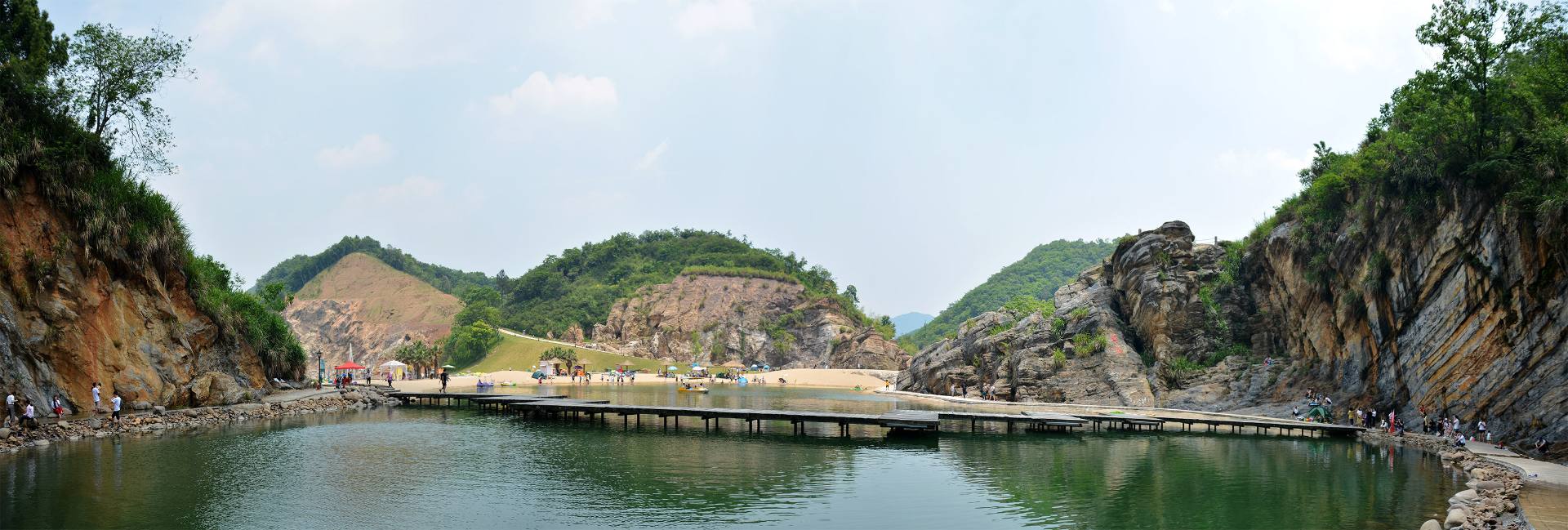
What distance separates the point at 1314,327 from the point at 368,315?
5734 inches

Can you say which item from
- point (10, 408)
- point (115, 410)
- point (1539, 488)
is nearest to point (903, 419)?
point (1539, 488)

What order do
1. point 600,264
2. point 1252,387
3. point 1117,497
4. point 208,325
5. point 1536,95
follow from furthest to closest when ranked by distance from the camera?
point 600,264
point 1252,387
point 208,325
point 1536,95
point 1117,497

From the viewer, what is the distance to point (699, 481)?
24484mm

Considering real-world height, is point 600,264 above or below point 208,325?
above

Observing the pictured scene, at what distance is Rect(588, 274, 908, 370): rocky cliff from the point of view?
12311 centimetres

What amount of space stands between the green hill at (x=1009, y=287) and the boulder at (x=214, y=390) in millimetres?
125639

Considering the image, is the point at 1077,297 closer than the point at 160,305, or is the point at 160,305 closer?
the point at 160,305

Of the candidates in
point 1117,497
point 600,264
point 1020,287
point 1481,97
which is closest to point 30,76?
point 1117,497

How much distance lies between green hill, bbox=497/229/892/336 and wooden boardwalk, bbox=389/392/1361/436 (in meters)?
83.2

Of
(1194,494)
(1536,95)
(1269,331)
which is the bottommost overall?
(1194,494)

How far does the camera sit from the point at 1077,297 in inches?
2367

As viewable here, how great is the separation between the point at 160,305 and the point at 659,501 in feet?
91.6

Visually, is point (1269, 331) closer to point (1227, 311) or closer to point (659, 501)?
point (1227, 311)

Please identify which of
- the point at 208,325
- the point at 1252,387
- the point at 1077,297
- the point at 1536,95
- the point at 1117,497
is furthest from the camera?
the point at 1077,297
